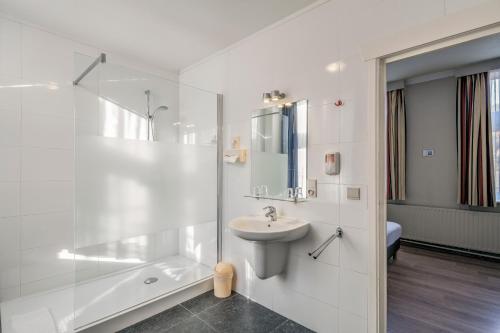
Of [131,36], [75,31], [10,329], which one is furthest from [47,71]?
[10,329]

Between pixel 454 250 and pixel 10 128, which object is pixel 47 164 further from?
pixel 454 250

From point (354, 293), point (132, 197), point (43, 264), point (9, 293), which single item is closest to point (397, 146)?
point (354, 293)

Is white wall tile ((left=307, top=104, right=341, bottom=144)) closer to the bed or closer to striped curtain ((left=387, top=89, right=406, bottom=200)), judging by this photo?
the bed

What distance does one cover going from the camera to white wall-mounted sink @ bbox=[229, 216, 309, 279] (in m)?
1.88

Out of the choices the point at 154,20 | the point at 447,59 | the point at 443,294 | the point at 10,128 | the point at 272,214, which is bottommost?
the point at 443,294

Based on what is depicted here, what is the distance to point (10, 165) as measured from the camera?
2188 mm

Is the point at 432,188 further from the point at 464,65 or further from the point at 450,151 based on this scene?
the point at 464,65

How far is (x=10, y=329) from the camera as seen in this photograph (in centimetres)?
178

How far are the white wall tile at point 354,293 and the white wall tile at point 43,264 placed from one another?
251 cm

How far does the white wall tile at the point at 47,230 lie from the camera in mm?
2262

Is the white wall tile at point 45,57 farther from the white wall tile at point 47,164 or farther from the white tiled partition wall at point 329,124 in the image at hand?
the white tiled partition wall at point 329,124

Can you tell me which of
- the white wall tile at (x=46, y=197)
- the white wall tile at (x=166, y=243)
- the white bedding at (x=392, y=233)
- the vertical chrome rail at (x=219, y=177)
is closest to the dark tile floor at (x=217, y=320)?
the vertical chrome rail at (x=219, y=177)

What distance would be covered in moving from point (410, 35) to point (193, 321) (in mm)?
2618

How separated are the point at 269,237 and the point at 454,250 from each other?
3.59m
